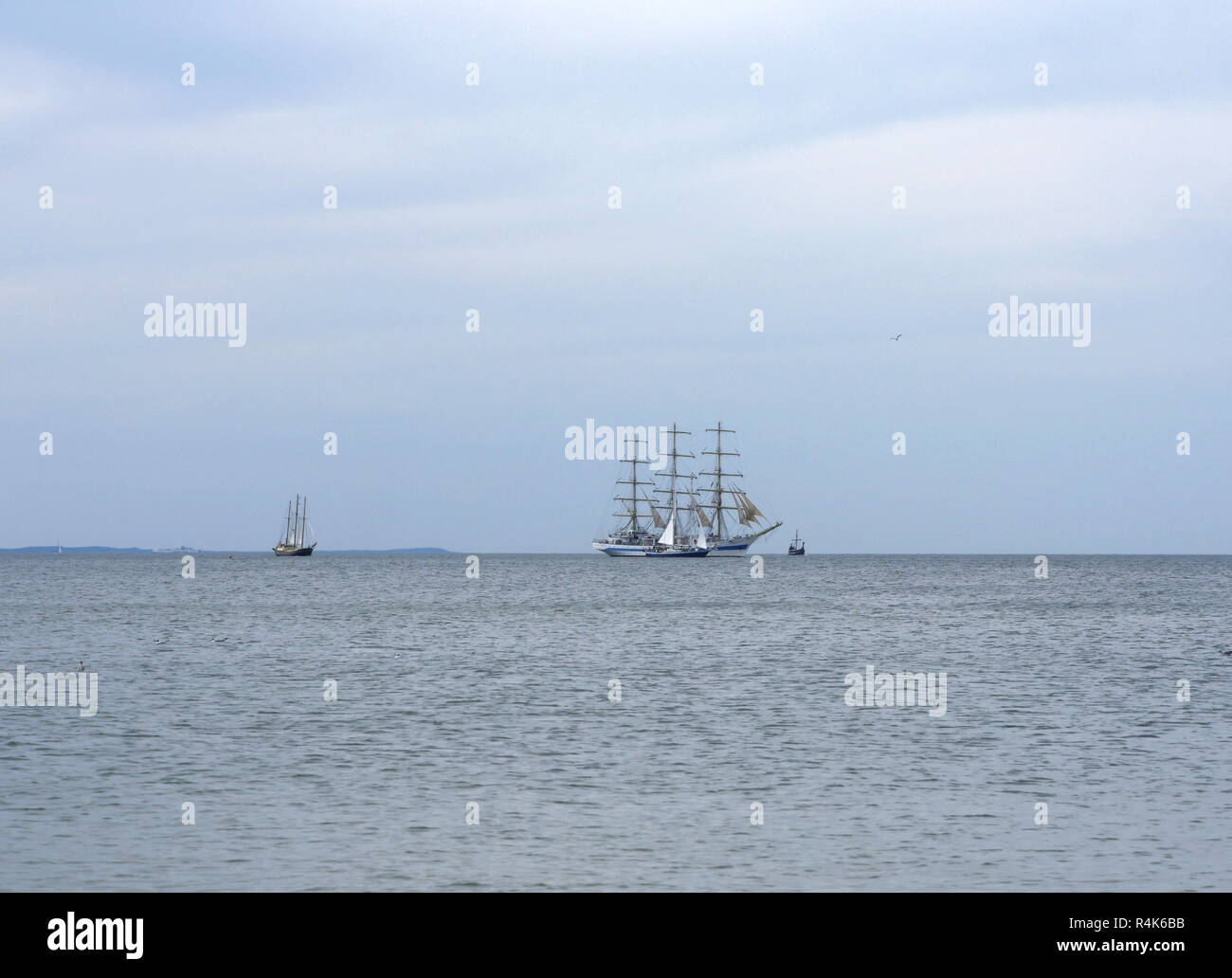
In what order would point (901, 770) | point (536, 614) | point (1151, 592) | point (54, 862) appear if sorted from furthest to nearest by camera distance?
point (1151, 592), point (536, 614), point (901, 770), point (54, 862)

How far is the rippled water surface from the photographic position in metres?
19.0

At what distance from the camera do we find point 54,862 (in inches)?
741

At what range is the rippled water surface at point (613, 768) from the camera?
1902cm

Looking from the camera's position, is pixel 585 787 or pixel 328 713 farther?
pixel 328 713

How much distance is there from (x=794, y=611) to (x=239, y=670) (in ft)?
184

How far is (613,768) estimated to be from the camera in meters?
27.4

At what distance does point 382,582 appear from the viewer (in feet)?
570

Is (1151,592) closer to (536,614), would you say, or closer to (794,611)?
(794,611)
